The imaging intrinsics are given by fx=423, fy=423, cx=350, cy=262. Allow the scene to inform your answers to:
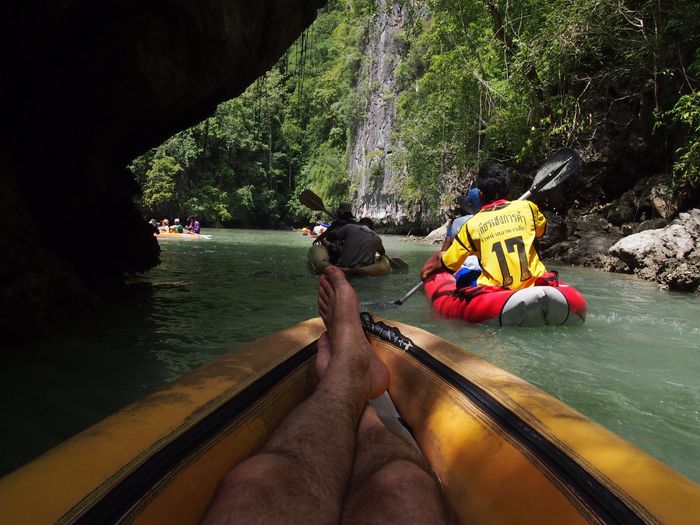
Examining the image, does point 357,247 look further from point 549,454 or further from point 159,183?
point 159,183

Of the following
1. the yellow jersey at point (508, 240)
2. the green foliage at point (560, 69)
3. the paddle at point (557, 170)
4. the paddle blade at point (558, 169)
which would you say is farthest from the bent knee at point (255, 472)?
the green foliage at point (560, 69)

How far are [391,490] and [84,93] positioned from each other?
4.20 m

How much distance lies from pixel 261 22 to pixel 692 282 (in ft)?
19.7

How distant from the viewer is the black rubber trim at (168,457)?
31.3 inches

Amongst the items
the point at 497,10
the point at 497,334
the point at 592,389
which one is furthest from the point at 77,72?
the point at 497,10

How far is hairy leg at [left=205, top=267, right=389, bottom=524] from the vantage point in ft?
2.63

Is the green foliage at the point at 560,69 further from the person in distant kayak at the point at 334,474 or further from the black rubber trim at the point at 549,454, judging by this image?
the person in distant kayak at the point at 334,474

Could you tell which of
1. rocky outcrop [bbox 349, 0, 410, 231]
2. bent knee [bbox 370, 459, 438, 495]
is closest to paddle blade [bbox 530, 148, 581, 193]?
bent knee [bbox 370, 459, 438, 495]

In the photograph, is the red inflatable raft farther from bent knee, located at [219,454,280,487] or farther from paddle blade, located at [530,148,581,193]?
Result: bent knee, located at [219,454,280,487]

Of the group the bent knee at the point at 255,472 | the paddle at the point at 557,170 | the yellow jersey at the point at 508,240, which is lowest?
the bent knee at the point at 255,472

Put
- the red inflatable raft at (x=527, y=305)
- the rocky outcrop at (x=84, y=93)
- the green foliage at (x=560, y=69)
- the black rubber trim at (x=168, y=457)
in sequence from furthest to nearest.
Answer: the green foliage at (x=560, y=69) < the red inflatable raft at (x=527, y=305) < the rocky outcrop at (x=84, y=93) < the black rubber trim at (x=168, y=457)

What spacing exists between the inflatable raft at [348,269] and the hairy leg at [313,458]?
4910mm

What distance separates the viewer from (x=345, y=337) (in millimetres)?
1689

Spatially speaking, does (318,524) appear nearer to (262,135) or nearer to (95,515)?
(95,515)
